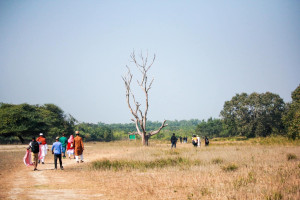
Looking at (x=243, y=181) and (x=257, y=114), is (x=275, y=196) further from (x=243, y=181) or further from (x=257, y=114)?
(x=257, y=114)

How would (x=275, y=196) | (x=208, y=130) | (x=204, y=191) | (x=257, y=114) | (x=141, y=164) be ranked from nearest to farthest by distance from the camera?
(x=275, y=196) < (x=204, y=191) < (x=141, y=164) < (x=257, y=114) < (x=208, y=130)

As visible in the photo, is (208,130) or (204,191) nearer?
(204,191)

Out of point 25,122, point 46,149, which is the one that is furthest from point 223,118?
point 46,149

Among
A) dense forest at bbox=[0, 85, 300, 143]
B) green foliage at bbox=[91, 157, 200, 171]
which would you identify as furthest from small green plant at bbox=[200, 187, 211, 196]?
dense forest at bbox=[0, 85, 300, 143]

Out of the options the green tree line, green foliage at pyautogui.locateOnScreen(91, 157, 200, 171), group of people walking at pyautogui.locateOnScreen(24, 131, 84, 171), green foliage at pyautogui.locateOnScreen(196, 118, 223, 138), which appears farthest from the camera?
green foliage at pyautogui.locateOnScreen(196, 118, 223, 138)

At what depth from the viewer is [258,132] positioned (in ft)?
184

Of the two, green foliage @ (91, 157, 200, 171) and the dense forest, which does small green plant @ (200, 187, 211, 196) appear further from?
the dense forest

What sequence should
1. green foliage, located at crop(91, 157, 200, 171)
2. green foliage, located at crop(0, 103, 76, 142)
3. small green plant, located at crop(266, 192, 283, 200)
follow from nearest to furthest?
small green plant, located at crop(266, 192, 283, 200)
green foliage, located at crop(91, 157, 200, 171)
green foliage, located at crop(0, 103, 76, 142)

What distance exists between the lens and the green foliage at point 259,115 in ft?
185

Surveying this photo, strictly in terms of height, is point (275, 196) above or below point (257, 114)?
below

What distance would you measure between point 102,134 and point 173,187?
209 ft

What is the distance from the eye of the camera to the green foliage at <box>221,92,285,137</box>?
56.5 meters

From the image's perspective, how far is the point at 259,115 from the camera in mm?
57562

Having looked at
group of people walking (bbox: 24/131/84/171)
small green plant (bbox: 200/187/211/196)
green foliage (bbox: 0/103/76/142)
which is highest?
green foliage (bbox: 0/103/76/142)
